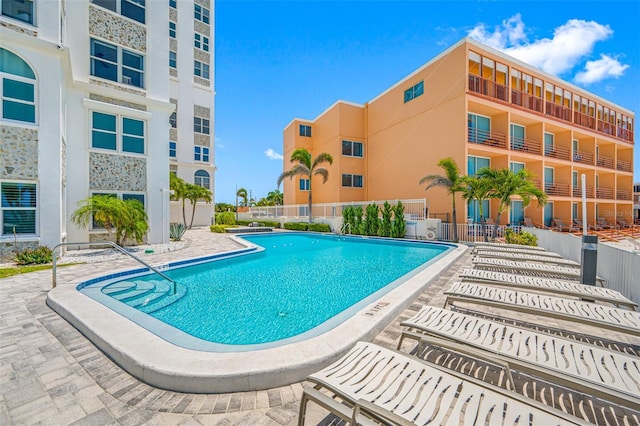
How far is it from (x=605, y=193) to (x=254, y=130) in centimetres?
3450

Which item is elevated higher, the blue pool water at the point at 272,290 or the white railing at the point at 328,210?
the white railing at the point at 328,210

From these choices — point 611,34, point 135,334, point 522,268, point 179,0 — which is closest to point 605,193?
point 611,34

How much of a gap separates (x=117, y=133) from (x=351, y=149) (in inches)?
632

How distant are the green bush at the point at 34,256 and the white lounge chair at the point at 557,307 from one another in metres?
11.0

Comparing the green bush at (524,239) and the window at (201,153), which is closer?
the green bush at (524,239)

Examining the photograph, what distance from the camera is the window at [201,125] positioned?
24.2 m

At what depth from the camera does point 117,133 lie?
1159cm

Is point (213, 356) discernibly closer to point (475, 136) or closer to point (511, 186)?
point (511, 186)

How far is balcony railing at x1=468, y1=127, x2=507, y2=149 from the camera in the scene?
16.0 metres

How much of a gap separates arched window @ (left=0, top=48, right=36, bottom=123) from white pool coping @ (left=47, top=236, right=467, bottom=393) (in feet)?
28.4

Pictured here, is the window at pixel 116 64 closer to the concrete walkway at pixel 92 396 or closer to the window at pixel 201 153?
A: the concrete walkway at pixel 92 396

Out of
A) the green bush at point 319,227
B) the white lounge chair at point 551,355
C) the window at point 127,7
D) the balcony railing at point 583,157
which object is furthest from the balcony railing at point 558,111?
the window at point 127,7

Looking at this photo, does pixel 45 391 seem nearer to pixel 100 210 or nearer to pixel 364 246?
pixel 100 210

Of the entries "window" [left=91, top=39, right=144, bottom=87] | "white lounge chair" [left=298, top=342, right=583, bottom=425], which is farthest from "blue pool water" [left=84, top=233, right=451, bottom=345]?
"window" [left=91, top=39, right=144, bottom=87]
